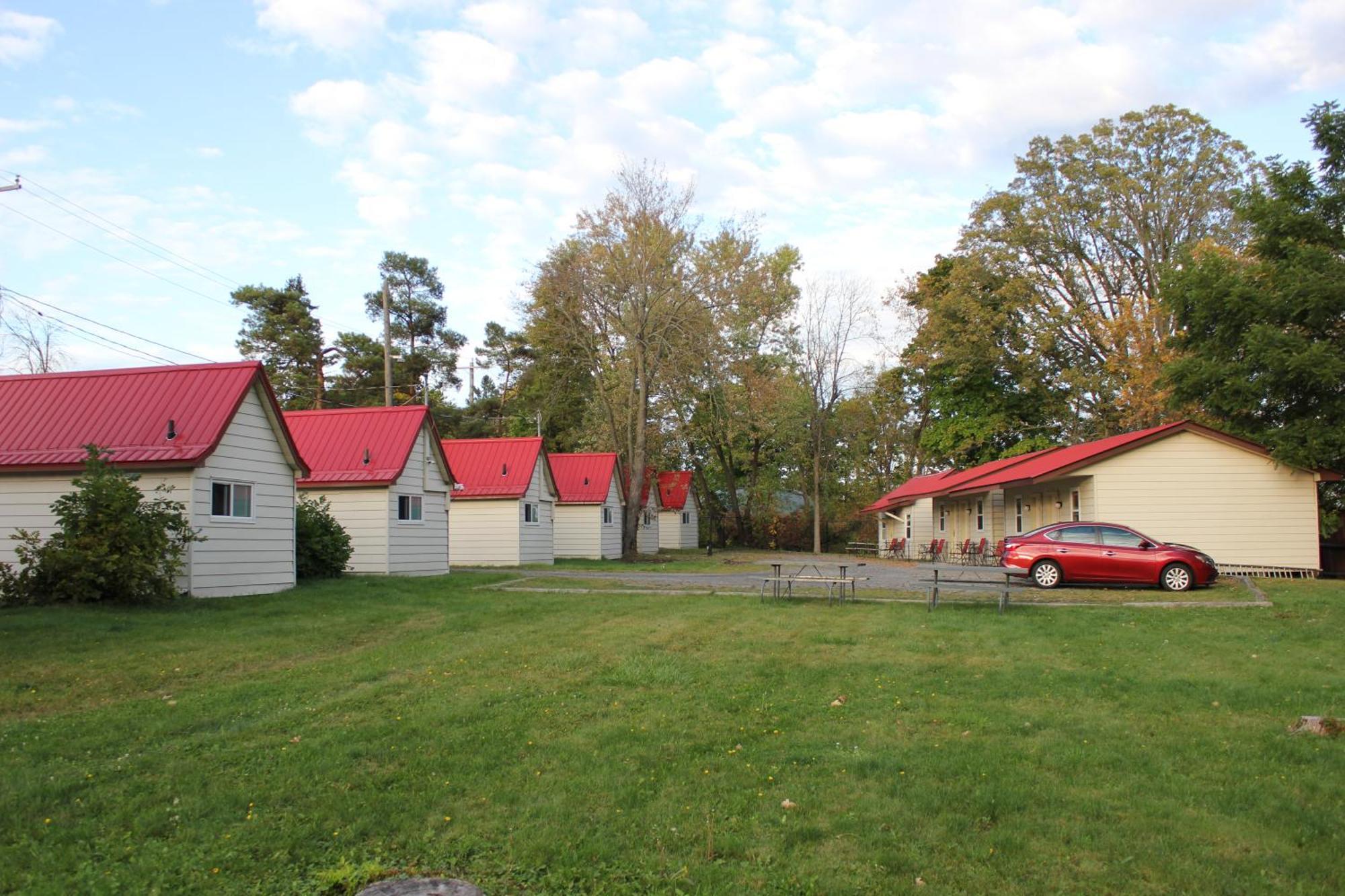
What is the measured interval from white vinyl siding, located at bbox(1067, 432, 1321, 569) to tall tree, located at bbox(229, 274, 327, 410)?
39.5m

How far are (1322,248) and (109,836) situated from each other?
28661 millimetres

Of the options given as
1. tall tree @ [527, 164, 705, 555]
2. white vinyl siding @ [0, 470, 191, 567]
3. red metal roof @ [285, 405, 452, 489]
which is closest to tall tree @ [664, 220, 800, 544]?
tall tree @ [527, 164, 705, 555]

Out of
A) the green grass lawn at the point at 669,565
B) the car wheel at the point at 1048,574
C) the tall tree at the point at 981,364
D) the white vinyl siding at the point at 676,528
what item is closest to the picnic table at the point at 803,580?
the car wheel at the point at 1048,574

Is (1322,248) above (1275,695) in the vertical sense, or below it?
above

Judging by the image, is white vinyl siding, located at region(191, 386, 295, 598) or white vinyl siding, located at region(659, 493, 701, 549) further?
white vinyl siding, located at region(659, 493, 701, 549)

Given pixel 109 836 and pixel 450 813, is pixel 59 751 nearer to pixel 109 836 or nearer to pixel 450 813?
pixel 109 836

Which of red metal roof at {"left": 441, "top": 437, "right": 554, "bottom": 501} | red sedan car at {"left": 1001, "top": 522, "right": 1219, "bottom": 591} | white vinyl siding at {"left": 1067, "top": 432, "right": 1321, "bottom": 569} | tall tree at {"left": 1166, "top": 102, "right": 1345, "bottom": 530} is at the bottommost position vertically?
red sedan car at {"left": 1001, "top": 522, "right": 1219, "bottom": 591}

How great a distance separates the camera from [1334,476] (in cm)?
2361

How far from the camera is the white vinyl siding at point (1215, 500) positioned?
24172mm

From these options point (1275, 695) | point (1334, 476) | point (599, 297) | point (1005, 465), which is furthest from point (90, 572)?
point (1005, 465)

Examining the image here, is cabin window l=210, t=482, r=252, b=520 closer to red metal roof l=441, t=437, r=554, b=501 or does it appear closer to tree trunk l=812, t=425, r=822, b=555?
red metal roof l=441, t=437, r=554, b=501

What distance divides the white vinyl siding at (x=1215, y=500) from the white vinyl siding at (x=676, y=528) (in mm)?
33093

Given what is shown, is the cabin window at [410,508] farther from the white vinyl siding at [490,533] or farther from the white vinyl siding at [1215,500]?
the white vinyl siding at [1215,500]

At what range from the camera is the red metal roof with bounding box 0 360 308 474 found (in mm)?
16531
